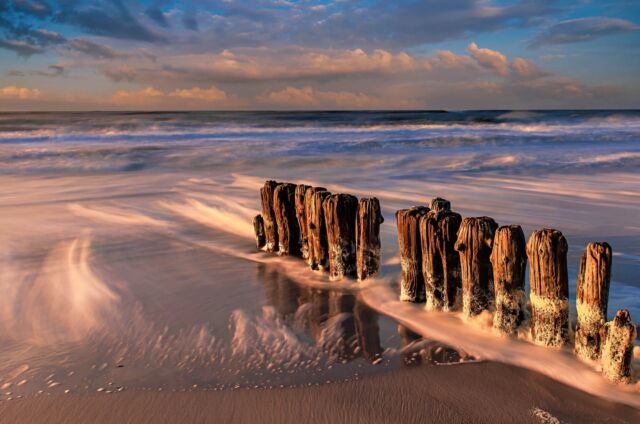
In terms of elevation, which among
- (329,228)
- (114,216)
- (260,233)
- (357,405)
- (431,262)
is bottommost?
(357,405)

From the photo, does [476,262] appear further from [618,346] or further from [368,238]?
[368,238]

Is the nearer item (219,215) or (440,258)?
(440,258)

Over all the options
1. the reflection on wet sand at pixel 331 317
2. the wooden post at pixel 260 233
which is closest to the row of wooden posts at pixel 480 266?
the reflection on wet sand at pixel 331 317

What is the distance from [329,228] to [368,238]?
38 cm

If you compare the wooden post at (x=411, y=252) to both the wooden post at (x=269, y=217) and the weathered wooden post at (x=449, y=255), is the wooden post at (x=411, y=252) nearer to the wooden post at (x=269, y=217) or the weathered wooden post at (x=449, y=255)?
the weathered wooden post at (x=449, y=255)

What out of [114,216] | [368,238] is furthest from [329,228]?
[114,216]

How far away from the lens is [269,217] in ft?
20.3

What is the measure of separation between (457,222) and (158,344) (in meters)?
2.26

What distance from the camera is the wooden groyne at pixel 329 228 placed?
4.87 meters

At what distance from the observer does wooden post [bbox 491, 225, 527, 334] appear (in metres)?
3.64

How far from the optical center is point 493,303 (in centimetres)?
408

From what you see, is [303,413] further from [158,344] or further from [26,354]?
[26,354]

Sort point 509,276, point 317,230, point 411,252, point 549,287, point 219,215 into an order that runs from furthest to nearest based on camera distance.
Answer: point 219,215 < point 317,230 < point 411,252 < point 509,276 < point 549,287

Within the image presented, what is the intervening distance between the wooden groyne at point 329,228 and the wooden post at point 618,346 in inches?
79.2
